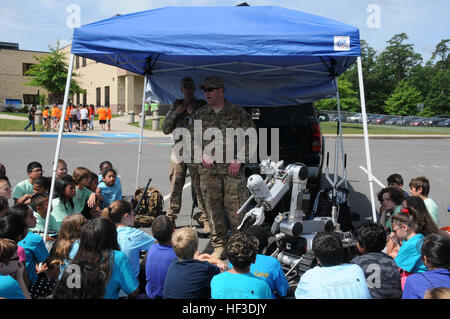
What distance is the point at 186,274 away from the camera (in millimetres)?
3010

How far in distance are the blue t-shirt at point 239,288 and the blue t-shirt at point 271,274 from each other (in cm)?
35

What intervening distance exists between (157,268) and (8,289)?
1.12 m

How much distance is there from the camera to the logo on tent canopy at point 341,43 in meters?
4.28

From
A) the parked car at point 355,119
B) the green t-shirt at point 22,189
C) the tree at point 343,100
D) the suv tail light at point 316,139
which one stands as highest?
the tree at point 343,100

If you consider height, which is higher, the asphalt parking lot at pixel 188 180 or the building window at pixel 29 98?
the building window at pixel 29 98

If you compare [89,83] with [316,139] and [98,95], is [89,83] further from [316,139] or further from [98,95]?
[316,139]

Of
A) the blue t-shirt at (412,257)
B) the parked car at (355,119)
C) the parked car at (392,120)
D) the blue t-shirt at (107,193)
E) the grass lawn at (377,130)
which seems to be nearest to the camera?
the blue t-shirt at (412,257)

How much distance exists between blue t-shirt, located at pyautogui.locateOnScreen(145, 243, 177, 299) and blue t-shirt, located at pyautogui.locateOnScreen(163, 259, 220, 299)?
260mm

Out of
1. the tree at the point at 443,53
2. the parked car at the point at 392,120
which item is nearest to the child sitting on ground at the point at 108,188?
the parked car at the point at 392,120

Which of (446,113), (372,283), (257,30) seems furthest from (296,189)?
(446,113)

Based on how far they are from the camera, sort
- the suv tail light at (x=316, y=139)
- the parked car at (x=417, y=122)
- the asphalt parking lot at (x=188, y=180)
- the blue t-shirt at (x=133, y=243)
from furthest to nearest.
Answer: the parked car at (x=417, y=122)
the asphalt parking lot at (x=188, y=180)
the suv tail light at (x=316, y=139)
the blue t-shirt at (x=133, y=243)

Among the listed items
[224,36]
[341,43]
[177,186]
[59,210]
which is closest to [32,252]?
[59,210]

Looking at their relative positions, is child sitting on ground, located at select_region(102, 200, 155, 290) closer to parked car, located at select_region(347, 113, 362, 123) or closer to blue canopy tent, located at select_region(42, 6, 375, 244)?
blue canopy tent, located at select_region(42, 6, 375, 244)

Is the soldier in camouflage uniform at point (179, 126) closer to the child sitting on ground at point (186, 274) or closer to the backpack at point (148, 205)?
the backpack at point (148, 205)
